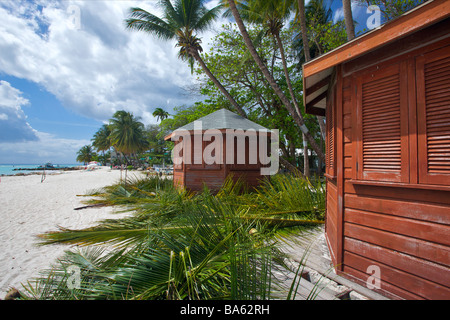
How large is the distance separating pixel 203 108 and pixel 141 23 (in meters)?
7.31

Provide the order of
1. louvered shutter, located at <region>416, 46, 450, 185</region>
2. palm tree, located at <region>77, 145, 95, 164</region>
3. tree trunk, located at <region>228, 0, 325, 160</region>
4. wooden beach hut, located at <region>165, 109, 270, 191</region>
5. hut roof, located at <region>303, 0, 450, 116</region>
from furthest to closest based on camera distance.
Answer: palm tree, located at <region>77, 145, 95, 164</region>
tree trunk, located at <region>228, 0, 325, 160</region>
wooden beach hut, located at <region>165, 109, 270, 191</region>
louvered shutter, located at <region>416, 46, 450, 185</region>
hut roof, located at <region>303, 0, 450, 116</region>

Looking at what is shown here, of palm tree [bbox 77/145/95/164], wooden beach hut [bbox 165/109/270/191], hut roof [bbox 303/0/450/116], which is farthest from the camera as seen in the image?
palm tree [bbox 77/145/95/164]

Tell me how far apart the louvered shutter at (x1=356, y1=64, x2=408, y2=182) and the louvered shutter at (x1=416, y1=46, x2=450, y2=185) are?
13cm

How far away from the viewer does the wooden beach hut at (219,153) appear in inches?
340

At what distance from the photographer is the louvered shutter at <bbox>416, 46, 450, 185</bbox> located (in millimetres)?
1987

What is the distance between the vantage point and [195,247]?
2508mm

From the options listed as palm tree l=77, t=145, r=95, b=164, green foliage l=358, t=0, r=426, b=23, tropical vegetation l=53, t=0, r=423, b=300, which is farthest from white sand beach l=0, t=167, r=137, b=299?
palm tree l=77, t=145, r=95, b=164

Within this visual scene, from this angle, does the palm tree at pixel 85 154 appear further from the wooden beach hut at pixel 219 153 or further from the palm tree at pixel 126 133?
the wooden beach hut at pixel 219 153

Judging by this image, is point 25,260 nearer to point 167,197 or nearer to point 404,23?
point 167,197

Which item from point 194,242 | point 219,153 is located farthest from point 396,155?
point 219,153

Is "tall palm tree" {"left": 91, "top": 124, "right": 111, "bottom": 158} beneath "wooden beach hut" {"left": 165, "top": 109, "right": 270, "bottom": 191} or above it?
above

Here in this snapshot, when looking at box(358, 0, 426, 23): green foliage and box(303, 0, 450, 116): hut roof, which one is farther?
box(358, 0, 426, 23): green foliage

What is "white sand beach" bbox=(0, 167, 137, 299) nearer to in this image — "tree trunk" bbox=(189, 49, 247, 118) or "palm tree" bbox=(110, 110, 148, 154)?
"tree trunk" bbox=(189, 49, 247, 118)
